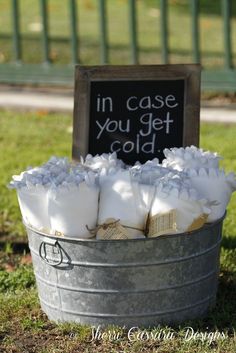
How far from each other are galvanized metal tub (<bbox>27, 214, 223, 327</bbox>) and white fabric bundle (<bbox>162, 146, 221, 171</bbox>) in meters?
0.24

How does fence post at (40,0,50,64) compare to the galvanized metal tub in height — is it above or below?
above

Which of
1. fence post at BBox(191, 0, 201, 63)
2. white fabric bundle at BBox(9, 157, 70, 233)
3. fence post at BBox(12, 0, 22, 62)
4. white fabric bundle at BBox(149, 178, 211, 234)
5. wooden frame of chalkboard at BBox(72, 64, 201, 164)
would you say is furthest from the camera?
fence post at BBox(12, 0, 22, 62)

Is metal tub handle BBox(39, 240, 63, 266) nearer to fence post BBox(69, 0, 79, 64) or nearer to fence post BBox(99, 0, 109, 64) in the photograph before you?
fence post BBox(99, 0, 109, 64)

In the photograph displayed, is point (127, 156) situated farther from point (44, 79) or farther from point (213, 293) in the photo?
point (44, 79)

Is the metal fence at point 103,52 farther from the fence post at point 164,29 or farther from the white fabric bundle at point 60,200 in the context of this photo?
the white fabric bundle at point 60,200

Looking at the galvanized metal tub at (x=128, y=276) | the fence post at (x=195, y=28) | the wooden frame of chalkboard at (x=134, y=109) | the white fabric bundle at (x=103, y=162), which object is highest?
the fence post at (x=195, y=28)

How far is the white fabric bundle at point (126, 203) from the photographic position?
3779 millimetres

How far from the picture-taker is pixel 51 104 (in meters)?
8.12

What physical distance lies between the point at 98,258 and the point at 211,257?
0.50 metres

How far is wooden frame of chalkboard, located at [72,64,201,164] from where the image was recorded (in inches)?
177

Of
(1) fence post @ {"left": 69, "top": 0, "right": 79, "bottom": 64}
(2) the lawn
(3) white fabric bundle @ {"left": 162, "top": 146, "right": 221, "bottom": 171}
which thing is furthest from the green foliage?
(1) fence post @ {"left": 69, "top": 0, "right": 79, "bottom": 64}

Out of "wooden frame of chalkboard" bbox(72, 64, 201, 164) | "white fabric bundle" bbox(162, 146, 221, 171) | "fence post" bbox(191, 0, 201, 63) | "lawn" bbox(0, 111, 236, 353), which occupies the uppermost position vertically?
"fence post" bbox(191, 0, 201, 63)

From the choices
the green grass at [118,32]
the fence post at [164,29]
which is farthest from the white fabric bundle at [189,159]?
the green grass at [118,32]

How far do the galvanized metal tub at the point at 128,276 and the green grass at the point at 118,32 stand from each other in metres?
5.20
